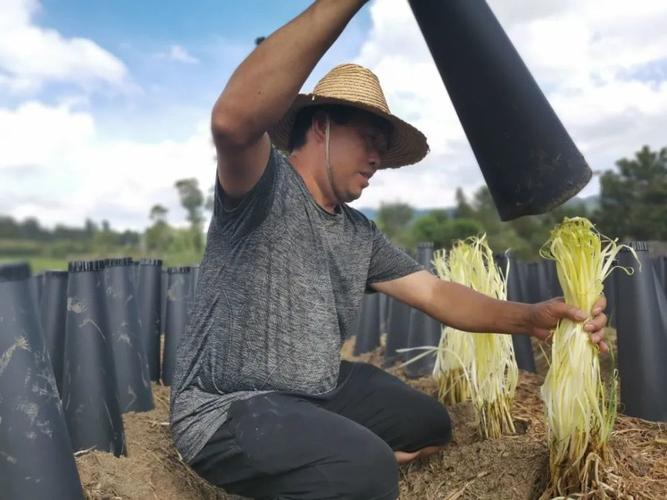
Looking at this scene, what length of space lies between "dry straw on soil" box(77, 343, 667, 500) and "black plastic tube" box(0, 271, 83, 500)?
0.24 metres

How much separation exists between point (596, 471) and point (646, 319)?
0.90 metres

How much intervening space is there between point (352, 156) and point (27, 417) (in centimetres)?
125

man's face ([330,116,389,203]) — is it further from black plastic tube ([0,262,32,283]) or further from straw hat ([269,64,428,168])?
black plastic tube ([0,262,32,283])

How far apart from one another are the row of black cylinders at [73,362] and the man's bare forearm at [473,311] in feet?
4.30

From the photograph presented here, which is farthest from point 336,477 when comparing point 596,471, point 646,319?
point 646,319

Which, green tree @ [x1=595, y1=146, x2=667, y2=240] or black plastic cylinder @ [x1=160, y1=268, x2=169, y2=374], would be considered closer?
black plastic cylinder @ [x1=160, y1=268, x2=169, y2=374]

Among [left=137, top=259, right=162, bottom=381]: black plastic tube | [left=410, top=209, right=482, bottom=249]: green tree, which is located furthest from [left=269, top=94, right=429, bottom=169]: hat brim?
[left=410, top=209, right=482, bottom=249]: green tree

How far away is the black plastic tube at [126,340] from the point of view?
2816 mm

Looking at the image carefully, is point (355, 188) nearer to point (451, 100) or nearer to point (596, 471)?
point (451, 100)

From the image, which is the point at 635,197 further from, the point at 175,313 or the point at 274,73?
the point at 274,73

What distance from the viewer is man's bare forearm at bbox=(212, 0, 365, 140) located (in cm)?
137

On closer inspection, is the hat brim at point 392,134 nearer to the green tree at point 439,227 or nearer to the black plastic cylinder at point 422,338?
the black plastic cylinder at point 422,338

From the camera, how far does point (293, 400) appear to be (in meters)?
1.85

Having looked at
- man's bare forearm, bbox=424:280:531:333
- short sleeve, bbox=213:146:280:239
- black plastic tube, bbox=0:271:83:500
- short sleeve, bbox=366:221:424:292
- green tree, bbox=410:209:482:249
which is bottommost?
black plastic tube, bbox=0:271:83:500
